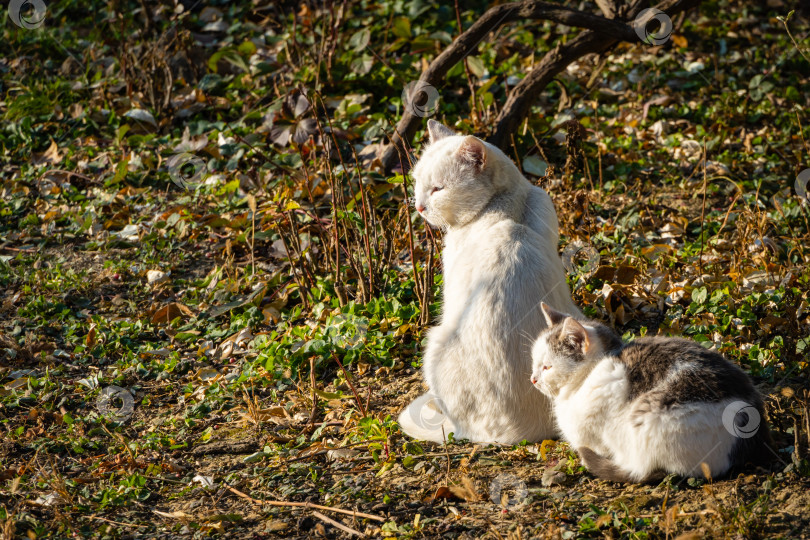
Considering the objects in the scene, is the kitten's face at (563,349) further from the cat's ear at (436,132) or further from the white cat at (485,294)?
the cat's ear at (436,132)

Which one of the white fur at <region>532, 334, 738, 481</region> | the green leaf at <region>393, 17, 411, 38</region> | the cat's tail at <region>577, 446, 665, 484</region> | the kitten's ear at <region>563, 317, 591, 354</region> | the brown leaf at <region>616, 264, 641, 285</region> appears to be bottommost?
the cat's tail at <region>577, 446, 665, 484</region>

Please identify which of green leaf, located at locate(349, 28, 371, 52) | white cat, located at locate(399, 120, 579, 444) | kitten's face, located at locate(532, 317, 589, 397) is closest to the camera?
kitten's face, located at locate(532, 317, 589, 397)

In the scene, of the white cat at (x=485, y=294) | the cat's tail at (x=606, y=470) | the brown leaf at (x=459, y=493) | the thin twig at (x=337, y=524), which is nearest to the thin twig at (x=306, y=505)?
the thin twig at (x=337, y=524)

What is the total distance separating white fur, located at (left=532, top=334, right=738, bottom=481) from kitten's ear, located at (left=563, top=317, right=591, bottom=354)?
0.20 ft

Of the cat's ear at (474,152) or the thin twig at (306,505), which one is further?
the cat's ear at (474,152)

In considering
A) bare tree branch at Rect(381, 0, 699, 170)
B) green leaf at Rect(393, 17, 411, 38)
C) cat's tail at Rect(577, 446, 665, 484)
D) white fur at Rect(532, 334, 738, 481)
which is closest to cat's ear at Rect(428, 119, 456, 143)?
bare tree branch at Rect(381, 0, 699, 170)

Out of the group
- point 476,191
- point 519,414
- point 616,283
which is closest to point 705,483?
point 519,414

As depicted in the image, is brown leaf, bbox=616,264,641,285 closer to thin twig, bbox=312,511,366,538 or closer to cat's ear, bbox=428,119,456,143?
cat's ear, bbox=428,119,456,143

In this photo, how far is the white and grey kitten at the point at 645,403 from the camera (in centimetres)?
262

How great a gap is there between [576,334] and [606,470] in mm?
520

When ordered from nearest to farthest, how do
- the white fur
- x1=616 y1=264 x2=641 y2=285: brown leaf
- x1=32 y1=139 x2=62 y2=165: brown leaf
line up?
the white fur
x1=616 y1=264 x2=641 y2=285: brown leaf
x1=32 y1=139 x2=62 y2=165: brown leaf

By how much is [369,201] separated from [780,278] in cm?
235

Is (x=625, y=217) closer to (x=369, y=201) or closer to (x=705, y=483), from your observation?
(x=369, y=201)

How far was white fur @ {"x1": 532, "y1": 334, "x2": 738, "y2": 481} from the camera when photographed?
103 inches
